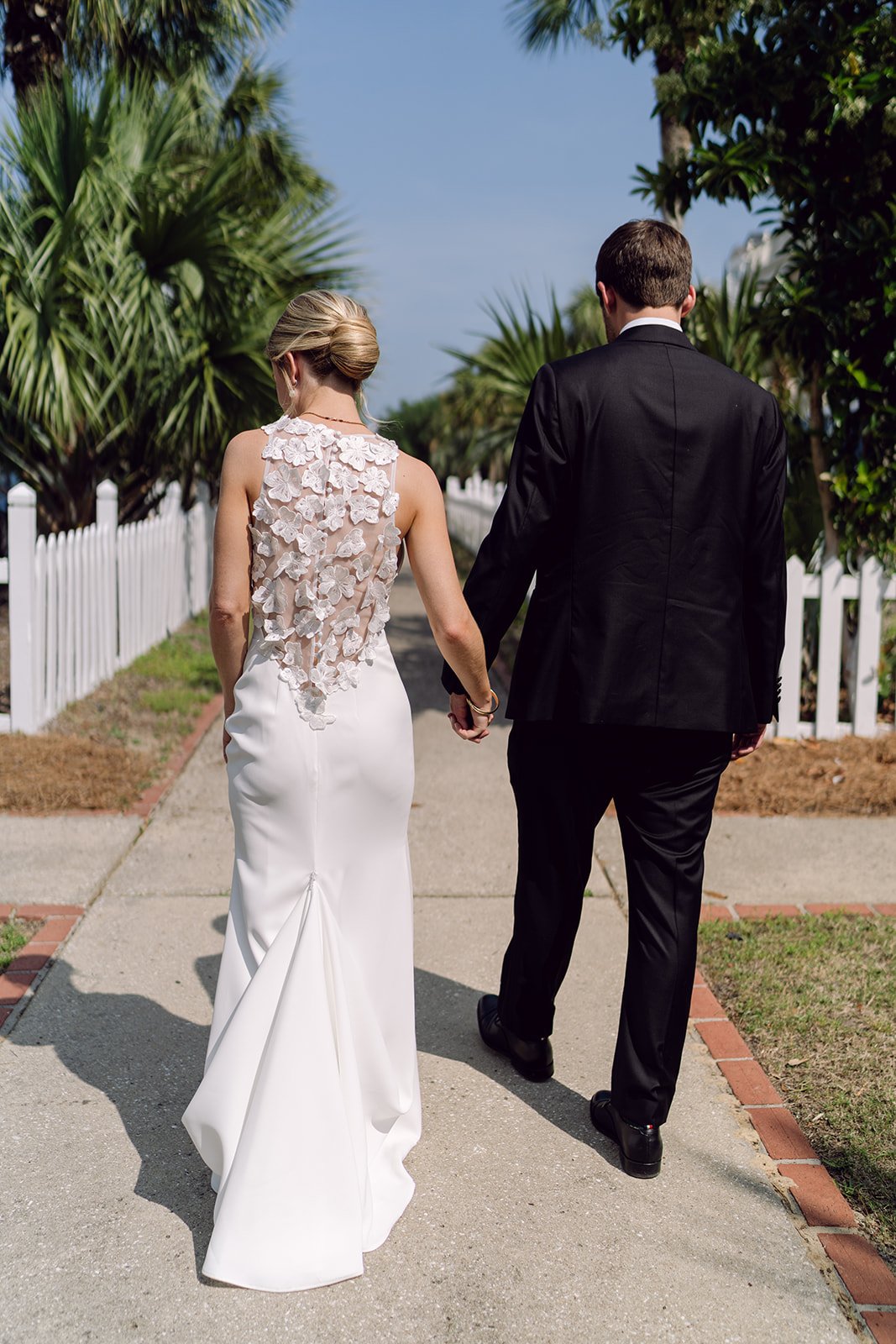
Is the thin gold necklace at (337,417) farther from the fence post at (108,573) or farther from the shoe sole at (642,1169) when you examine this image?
Result: the fence post at (108,573)

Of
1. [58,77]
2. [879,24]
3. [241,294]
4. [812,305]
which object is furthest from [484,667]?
[58,77]

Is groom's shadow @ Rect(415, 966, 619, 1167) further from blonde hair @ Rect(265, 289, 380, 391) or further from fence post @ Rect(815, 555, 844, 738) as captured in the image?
fence post @ Rect(815, 555, 844, 738)

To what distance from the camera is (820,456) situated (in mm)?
7113

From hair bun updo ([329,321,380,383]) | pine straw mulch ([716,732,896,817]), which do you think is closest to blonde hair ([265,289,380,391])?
hair bun updo ([329,321,380,383])

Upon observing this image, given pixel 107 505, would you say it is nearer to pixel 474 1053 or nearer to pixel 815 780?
pixel 815 780

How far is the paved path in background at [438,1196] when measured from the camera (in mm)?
2398

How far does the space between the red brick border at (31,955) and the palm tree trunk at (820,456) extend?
4.65m

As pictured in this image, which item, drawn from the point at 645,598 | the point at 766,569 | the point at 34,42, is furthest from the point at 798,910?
the point at 34,42

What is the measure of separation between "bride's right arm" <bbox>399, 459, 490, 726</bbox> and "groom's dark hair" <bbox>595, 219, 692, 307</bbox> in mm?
679

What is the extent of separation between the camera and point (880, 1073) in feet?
11.1

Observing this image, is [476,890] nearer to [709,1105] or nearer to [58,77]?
[709,1105]

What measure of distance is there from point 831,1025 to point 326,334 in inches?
97.2

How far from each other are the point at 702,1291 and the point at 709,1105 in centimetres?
79

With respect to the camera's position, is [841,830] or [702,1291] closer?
[702,1291]
